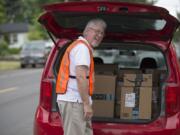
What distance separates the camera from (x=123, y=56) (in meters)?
9.34

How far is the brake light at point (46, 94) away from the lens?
620 cm

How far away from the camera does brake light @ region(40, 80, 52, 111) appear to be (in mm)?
6195

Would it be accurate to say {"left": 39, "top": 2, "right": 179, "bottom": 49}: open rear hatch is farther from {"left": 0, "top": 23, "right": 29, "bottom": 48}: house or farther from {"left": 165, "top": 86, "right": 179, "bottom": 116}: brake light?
{"left": 0, "top": 23, "right": 29, "bottom": 48}: house

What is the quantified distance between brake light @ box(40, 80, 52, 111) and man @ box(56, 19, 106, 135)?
548 millimetres

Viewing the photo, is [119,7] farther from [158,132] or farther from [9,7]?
[9,7]

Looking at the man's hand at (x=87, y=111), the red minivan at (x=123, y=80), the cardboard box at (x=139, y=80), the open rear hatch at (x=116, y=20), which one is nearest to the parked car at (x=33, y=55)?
the red minivan at (x=123, y=80)

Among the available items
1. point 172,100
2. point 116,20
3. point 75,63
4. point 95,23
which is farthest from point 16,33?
point 75,63

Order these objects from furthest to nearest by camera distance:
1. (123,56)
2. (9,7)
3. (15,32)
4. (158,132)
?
(9,7), (15,32), (123,56), (158,132)

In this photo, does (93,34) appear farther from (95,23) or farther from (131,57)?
(131,57)

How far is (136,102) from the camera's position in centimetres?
641

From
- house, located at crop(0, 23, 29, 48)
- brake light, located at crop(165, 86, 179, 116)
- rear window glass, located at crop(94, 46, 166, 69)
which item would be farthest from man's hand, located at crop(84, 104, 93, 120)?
house, located at crop(0, 23, 29, 48)

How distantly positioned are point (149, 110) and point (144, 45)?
0.73 metres

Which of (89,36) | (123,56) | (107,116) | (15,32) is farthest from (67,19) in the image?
(15,32)

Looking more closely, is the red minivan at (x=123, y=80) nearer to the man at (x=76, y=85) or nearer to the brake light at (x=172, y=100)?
the brake light at (x=172, y=100)
